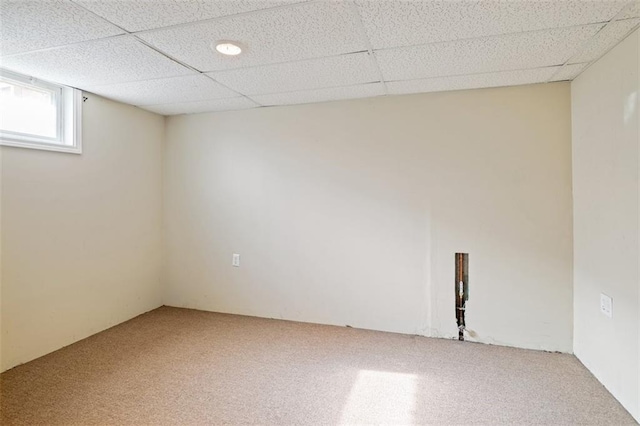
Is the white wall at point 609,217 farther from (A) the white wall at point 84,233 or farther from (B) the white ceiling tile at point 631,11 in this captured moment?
(A) the white wall at point 84,233

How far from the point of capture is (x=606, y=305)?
2.04 m

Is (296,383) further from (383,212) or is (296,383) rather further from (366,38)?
(366,38)

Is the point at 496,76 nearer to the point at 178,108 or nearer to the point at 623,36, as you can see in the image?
the point at 623,36

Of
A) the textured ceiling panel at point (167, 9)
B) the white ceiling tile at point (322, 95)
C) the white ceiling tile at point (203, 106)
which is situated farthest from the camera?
the white ceiling tile at point (203, 106)

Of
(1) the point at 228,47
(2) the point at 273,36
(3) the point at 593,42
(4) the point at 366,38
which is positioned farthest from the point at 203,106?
(3) the point at 593,42

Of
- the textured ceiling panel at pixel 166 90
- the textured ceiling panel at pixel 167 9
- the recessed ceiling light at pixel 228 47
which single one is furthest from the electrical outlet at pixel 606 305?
the textured ceiling panel at pixel 166 90

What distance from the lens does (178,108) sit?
3.25 metres

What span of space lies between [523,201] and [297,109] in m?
2.09

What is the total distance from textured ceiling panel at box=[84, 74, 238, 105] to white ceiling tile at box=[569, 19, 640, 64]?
7.97 ft

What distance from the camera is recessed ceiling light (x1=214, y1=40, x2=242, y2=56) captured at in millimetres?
1867

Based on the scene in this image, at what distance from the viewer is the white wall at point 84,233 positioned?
231cm

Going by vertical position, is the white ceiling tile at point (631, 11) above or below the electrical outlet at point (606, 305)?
above

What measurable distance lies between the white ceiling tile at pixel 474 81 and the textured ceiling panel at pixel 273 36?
0.79 metres

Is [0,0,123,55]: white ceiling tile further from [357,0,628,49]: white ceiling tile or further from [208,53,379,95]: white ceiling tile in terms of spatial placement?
[357,0,628,49]: white ceiling tile
